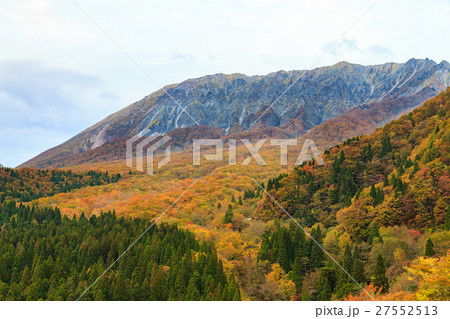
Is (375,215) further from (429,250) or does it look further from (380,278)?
(380,278)

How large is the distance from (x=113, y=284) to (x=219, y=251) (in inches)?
1018

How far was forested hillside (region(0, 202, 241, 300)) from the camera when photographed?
65125 millimetres

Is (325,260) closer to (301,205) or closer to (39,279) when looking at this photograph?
(301,205)

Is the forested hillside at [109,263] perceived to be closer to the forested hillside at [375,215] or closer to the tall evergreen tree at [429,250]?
the forested hillside at [375,215]

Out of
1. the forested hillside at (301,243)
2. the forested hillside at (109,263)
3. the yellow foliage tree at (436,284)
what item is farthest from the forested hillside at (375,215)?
the forested hillside at (109,263)

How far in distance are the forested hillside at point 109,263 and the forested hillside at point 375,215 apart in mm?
14225

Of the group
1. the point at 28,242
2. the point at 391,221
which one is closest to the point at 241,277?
the point at 391,221

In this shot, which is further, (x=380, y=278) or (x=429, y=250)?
(x=429, y=250)

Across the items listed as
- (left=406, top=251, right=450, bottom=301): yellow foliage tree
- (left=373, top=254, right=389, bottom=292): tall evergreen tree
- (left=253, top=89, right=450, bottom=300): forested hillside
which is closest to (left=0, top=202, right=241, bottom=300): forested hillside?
(left=253, top=89, right=450, bottom=300): forested hillside

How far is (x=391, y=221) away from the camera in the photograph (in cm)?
7850

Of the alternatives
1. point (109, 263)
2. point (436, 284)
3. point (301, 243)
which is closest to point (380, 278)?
point (436, 284)

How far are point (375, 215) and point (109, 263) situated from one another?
56.6 m

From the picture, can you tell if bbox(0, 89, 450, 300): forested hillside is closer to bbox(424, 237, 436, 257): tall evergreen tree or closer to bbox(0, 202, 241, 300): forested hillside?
bbox(424, 237, 436, 257): tall evergreen tree

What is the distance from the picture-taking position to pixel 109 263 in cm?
8444
